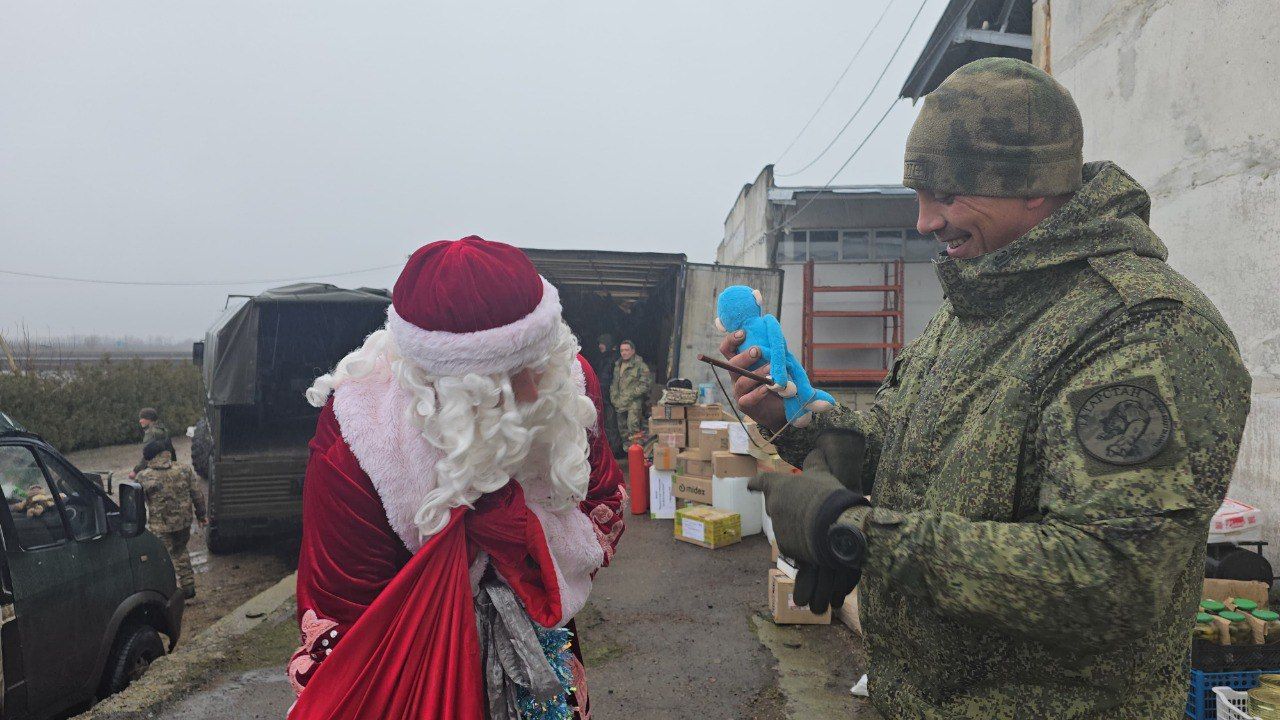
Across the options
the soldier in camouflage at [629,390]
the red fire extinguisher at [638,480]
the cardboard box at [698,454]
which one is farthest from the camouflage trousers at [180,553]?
the soldier in camouflage at [629,390]

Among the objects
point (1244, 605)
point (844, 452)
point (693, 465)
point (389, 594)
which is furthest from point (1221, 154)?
point (693, 465)

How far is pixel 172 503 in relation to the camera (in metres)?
6.30

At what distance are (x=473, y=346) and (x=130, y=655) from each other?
4.01 metres

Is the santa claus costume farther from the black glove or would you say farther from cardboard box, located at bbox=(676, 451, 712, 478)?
cardboard box, located at bbox=(676, 451, 712, 478)

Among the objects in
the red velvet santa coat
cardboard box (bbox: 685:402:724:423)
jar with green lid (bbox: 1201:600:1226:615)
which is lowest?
jar with green lid (bbox: 1201:600:1226:615)

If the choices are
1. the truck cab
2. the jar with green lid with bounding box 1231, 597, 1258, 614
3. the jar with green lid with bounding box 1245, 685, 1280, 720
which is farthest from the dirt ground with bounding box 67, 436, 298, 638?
the jar with green lid with bounding box 1231, 597, 1258, 614

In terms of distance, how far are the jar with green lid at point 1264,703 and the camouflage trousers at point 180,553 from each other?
7428mm

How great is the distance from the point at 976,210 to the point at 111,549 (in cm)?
481

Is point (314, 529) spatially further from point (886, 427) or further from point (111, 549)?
point (111, 549)

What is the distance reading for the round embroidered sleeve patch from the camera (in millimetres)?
1056

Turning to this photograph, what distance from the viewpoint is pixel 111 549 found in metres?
3.92

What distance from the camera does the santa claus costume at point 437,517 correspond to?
1518 millimetres

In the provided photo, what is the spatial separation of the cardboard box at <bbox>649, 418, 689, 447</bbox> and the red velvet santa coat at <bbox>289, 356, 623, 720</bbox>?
19.9 ft

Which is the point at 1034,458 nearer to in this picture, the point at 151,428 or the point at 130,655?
the point at 130,655
